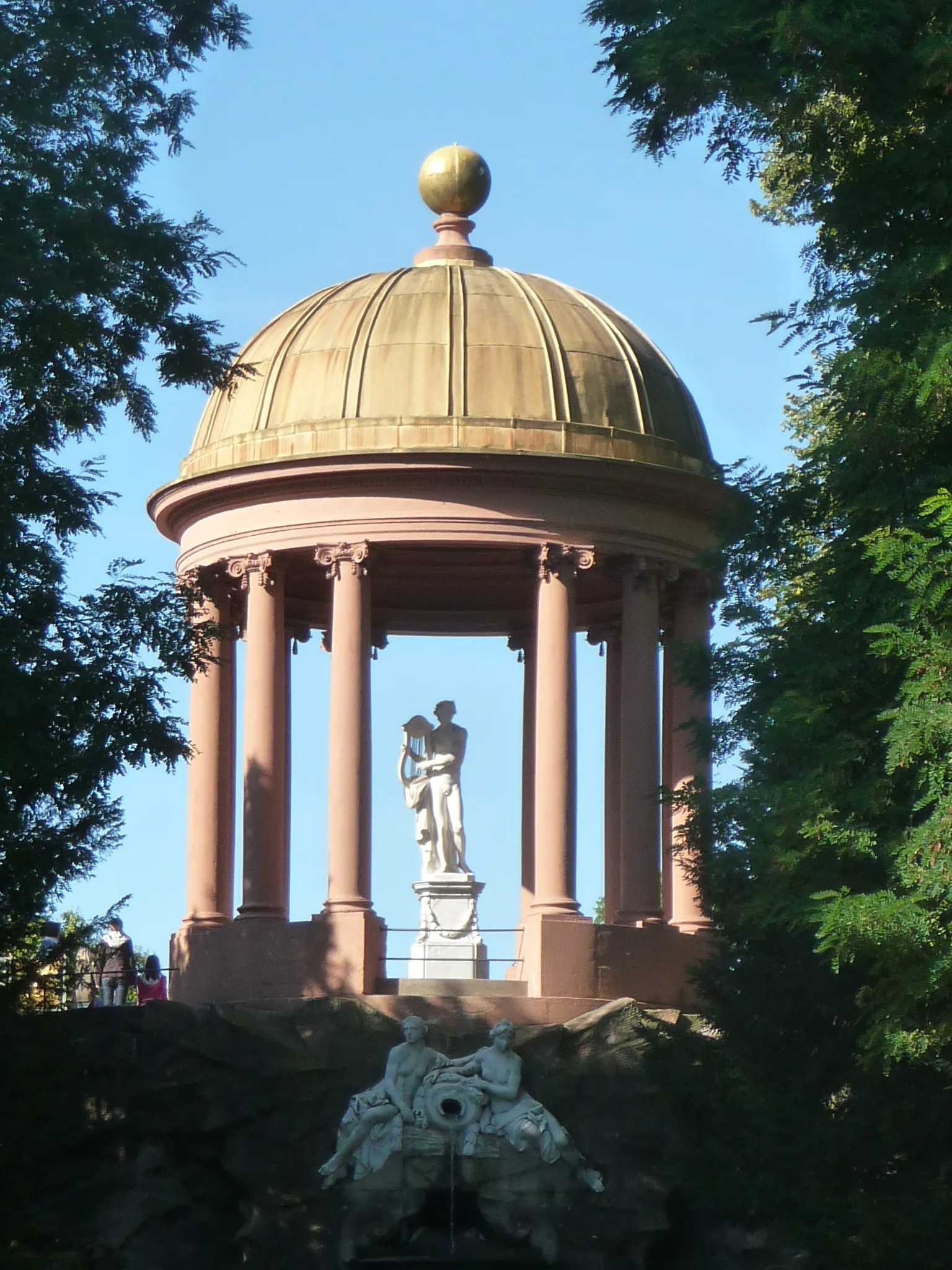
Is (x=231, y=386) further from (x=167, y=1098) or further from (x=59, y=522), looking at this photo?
(x=167, y=1098)

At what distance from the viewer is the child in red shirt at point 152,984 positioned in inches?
1538

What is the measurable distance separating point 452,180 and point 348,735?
8.70 meters

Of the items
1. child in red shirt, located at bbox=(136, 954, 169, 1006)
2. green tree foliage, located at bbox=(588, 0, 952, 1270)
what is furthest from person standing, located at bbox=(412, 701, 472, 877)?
green tree foliage, located at bbox=(588, 0, 952, 1270)

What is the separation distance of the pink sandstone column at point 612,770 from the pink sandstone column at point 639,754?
2.60 metres

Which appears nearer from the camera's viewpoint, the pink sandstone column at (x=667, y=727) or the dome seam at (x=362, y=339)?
the dome seam at (x=362, y=339)

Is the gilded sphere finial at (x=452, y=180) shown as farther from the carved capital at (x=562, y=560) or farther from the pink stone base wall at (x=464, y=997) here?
the pink stone base wall at (x=464, y=997)

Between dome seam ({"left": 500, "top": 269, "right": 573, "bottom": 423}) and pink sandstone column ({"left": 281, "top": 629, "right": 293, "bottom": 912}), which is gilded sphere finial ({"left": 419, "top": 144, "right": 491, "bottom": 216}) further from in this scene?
pink sandstone column ({"left": 281, "top": 629, "right": 293, "bottom": 912})

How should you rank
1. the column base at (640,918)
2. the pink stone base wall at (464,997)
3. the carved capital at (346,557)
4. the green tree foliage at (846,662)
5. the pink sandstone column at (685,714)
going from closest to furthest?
1. the green tree foliage at (846,662)
2. the pink stone base wall at (464,997)
3. the carved capital at (346,557)
4. the column base at (640,918)
5. the pink sandstone column at (685,714)

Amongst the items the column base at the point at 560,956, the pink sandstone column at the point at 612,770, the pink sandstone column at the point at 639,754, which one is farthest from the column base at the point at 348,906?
the pink sandstone column at the point at 612,770

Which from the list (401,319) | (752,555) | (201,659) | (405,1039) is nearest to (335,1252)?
(405,1039)

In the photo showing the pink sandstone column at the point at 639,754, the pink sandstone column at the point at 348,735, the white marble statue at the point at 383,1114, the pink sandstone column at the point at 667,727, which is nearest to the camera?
the white marble statue at the point at 383,1114

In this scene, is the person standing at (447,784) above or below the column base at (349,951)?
above

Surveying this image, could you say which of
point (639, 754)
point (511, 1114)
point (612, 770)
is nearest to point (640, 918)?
point (639, 754)

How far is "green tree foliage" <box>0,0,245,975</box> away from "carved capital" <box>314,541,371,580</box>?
8815mm
